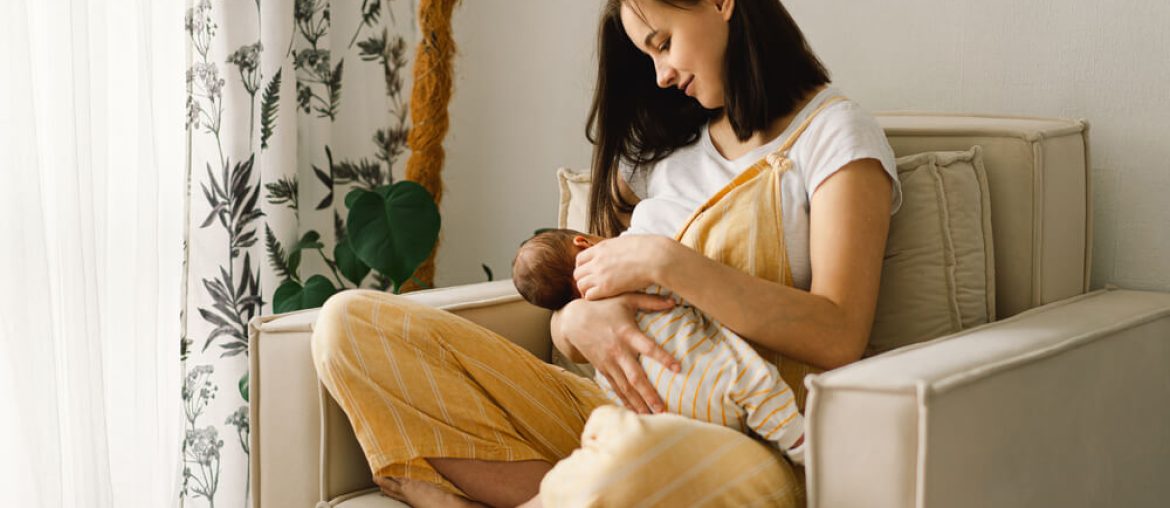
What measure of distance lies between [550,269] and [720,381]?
0.38m

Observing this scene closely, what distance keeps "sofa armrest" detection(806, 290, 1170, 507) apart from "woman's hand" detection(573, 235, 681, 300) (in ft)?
1.07

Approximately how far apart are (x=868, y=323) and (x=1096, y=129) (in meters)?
0.62

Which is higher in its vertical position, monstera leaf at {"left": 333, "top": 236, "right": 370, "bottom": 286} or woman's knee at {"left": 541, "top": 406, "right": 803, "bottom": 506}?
monstera leaf at {"left": 333, "top": 236, "right": 370, "bottom": 286}

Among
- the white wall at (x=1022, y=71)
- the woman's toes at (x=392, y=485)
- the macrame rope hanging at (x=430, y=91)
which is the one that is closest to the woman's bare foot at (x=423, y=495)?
the woman's toes at (x=392, y=485)

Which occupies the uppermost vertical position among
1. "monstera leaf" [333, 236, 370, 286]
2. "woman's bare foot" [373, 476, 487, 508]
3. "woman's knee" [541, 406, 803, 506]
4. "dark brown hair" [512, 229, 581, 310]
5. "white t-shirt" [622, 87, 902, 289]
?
"white t-shirt" [622, 87, 902, 289]

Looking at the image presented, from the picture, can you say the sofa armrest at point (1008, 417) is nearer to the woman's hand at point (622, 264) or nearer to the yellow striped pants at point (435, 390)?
the yellow striped pants at point (435, 390)

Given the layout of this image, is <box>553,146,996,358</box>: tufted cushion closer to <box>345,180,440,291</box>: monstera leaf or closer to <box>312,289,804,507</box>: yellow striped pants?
<box>312,289,804,507</box>: yellow striped pants

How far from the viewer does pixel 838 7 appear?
1.96 meters

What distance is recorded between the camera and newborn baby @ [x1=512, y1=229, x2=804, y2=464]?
3.92ft

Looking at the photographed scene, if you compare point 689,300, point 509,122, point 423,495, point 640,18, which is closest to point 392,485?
point 423,495

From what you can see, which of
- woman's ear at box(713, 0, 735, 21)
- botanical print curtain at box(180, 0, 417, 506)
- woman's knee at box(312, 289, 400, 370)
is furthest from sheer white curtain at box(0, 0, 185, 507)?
woman's ear at box(713, 0, 735, 21)

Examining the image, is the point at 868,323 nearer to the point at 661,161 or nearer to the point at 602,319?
the point at 602,319

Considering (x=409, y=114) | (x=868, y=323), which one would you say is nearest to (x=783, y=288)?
(x=868, y=323)

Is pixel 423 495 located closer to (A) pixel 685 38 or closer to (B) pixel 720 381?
(B) pixel 720 381
